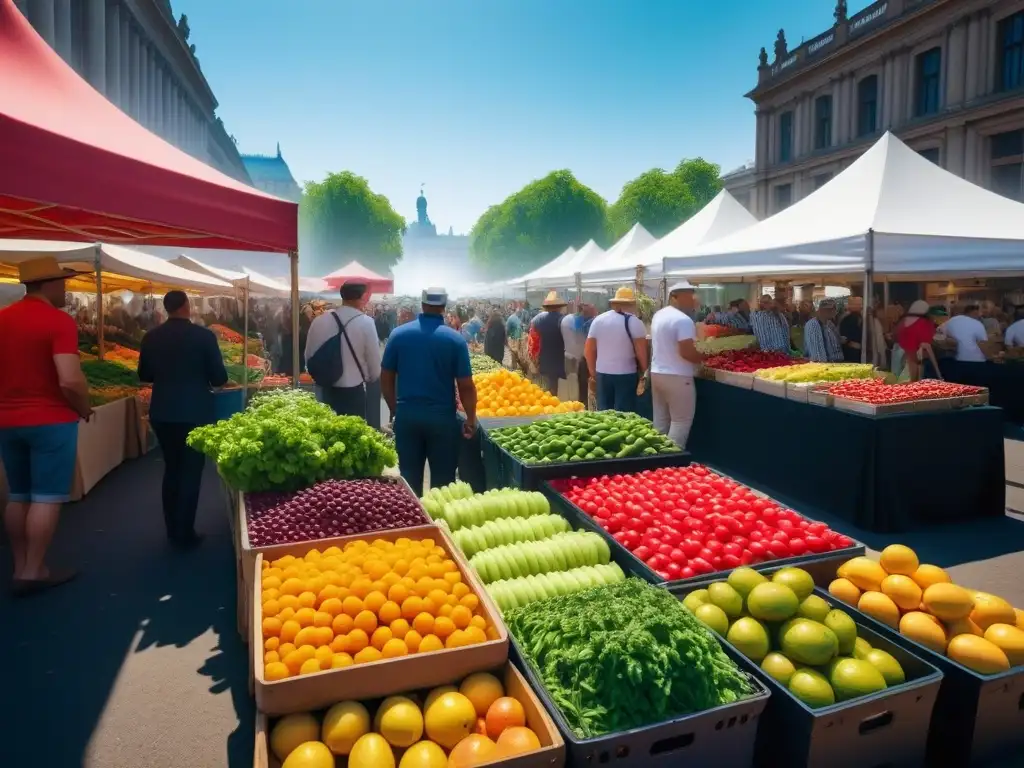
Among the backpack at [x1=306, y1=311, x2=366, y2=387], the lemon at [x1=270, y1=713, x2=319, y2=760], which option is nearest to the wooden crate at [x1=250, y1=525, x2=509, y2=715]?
the lemon at [x1=270, y1=713, x2=319, y2=760]

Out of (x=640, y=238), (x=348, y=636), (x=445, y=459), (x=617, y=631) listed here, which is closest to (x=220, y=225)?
(x=445, y=459)

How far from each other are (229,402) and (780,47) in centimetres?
3506

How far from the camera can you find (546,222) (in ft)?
184

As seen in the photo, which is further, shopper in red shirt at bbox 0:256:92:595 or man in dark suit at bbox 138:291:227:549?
man in dark suit at bbox 138:291:227:549

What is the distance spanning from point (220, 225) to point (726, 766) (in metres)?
3.88

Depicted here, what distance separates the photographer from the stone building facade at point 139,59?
24.0 meters

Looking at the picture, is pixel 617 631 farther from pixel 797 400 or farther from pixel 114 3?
pixel 114 3

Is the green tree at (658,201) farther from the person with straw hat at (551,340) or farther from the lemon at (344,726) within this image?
the lemon at (344,726)

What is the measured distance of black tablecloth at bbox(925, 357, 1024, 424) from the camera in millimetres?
9844

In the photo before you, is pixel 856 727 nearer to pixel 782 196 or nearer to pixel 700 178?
pixel 782 196

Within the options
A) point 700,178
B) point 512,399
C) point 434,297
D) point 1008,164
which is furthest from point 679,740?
point 700,178

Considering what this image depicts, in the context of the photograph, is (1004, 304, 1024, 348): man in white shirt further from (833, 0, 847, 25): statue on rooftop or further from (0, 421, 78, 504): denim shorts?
(833, 0, 847, 25): statue on rooftop

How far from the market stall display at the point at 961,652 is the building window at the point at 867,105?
102ft

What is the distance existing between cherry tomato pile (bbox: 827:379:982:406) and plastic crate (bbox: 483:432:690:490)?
6.22ft
